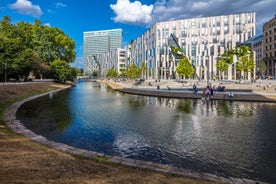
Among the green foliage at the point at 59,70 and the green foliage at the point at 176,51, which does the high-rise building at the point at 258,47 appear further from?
the green foliage at the point at 59,70

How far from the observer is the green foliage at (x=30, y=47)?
45959 mm

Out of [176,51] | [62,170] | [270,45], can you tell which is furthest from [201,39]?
[62,170]

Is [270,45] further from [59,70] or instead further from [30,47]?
[30,47]

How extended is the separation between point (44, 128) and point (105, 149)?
624 centimetres

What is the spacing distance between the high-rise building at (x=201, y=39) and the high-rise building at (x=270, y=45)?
398 inches

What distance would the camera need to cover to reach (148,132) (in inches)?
519

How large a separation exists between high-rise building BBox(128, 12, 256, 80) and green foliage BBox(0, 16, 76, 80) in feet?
128

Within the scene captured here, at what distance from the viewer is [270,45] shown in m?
88.8

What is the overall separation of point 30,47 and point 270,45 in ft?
306

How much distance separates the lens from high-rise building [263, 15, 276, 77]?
3359 inches

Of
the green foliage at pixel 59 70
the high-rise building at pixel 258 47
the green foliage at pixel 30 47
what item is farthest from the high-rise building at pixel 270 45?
the green foliage at pixel 30 47

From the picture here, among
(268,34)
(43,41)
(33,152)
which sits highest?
(268,34)

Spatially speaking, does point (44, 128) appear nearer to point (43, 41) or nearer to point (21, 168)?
point (21, 168)

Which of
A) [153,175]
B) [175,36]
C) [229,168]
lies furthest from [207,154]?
[175,36]
